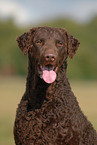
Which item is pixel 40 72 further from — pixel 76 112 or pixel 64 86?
pixel 76 112

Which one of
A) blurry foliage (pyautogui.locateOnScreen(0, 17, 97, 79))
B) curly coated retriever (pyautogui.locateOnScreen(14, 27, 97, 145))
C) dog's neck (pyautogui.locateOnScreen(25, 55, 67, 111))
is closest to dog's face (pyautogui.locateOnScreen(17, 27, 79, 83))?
curly coated retriever (pyautogui.locateOnScreen(14, 27, 97, 145))

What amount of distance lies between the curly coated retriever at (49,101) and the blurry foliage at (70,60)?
55.0 m

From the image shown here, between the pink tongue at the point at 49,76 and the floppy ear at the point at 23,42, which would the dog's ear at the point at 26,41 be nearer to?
the floppy ear at the point at 23,42

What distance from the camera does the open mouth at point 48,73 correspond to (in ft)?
17.8

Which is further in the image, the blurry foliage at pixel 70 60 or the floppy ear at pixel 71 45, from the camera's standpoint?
the blurry foliage at pixel 70 60

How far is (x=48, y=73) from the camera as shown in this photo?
5.41 meters

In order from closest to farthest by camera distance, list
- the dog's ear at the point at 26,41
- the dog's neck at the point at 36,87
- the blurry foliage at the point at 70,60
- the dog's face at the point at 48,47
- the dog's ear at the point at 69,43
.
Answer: the dog's face at the point at 48,47
the dog's neck at the point at 36,87
the dog's ear at the point at 26,41
the dog's ear at the point at 69,43
the blurry foliage at the point at 70,60

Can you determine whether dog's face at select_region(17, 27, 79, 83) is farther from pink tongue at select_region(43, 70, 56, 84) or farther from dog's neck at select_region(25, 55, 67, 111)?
dog's neck at select_region(25, 55, 67, 111)

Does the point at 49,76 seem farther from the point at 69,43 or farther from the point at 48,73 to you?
the point at 69,43

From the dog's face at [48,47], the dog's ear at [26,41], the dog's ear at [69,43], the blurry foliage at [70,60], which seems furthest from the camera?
the blurry foliage at [70,60]

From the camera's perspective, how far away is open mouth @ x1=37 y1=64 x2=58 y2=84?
5.41 metres

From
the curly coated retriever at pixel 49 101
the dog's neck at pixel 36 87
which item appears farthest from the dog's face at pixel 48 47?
the dog's neck at pixel 36 87

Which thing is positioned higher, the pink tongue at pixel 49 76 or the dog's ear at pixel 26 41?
the dog's ear at pixel 26 41

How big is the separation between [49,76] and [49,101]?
18.2 inches
